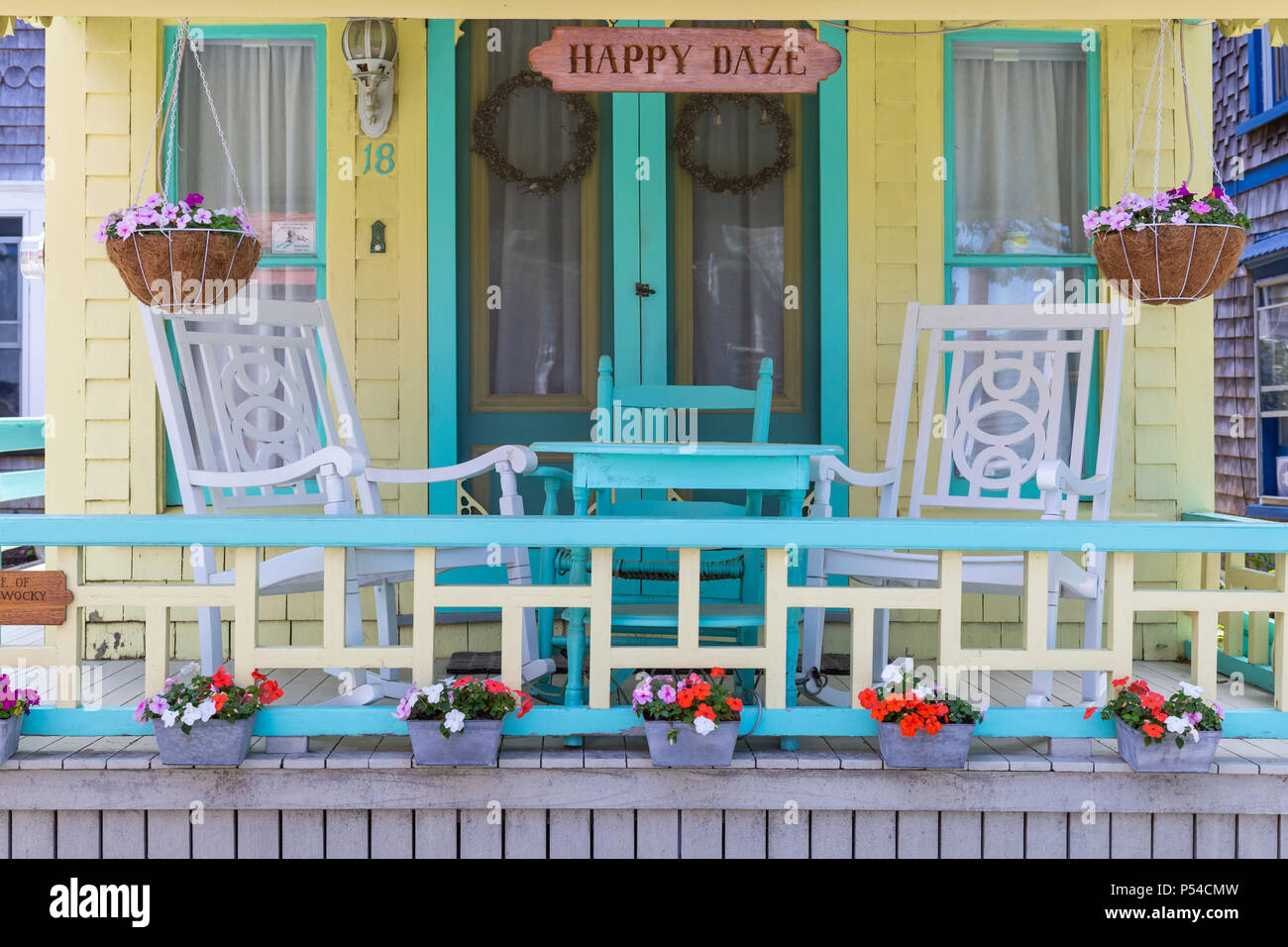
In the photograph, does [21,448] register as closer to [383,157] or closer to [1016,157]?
[383,157]

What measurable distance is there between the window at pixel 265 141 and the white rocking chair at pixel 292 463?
49 centimetres

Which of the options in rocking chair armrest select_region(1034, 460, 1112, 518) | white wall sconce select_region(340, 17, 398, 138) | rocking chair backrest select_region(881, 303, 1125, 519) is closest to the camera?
rocking chair armrest select_region(1034, 460, 1112, 518)

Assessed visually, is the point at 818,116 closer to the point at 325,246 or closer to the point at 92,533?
the point at 325,246

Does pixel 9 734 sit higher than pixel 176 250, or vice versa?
pixel 176 250

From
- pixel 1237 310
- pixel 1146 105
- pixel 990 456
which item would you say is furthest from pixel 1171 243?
pixel 1237 310

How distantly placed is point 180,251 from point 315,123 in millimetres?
982

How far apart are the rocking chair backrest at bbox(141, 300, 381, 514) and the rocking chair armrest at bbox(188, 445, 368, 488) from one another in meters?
0.04

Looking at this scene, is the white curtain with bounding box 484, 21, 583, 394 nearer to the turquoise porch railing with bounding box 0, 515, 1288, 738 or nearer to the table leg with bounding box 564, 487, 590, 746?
the table leg with bounding box 564, 487, 590, 746

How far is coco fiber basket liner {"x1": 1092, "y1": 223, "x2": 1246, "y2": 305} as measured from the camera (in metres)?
2.78

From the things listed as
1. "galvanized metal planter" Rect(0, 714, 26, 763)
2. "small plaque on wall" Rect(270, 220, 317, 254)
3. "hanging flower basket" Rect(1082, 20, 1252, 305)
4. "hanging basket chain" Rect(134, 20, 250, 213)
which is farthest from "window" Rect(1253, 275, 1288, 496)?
"galvanized metal planter" Rect(0, 714, 26, 763)

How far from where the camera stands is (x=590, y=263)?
3598mm

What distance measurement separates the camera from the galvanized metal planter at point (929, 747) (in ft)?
7.02

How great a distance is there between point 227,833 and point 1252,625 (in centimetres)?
273

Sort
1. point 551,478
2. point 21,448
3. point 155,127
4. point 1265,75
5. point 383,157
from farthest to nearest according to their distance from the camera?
point 1265,75, point 21,448, point 383,157, point 155,127, point 551,478
